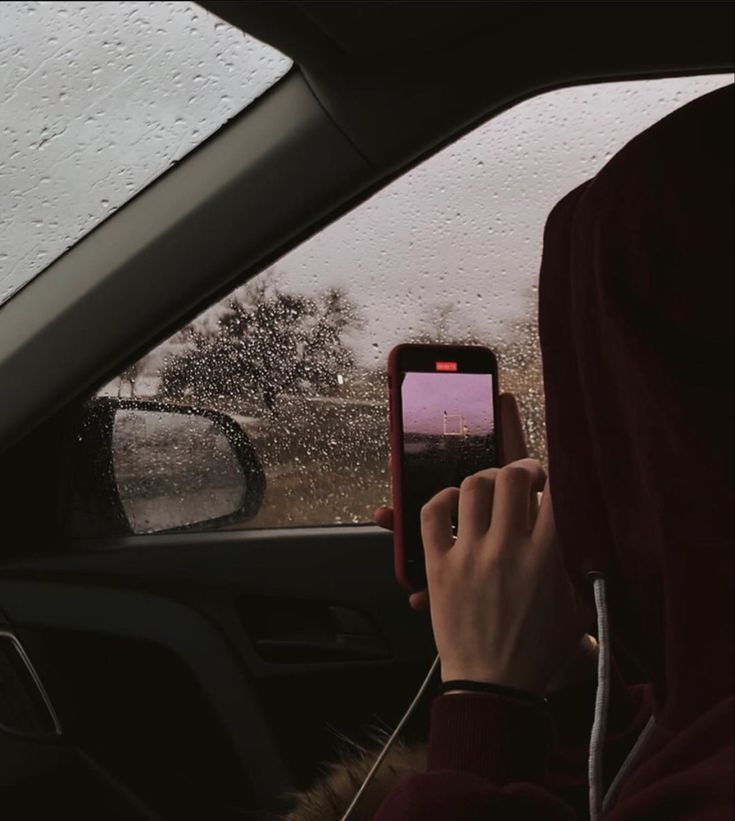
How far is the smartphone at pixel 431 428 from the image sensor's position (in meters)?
1.24

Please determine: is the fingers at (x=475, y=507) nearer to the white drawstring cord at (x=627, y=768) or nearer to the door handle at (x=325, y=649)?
the white drawstring cord at (x=627, y=768)

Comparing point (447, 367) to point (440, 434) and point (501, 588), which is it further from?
point (501, 588)

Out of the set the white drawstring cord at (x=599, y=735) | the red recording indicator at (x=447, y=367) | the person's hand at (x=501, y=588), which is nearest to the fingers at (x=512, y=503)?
the person's hand at (x=501, y=588)

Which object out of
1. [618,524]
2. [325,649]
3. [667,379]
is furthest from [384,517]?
[325,649]

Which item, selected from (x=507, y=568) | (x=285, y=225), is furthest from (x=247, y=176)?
(x=507, y=568)

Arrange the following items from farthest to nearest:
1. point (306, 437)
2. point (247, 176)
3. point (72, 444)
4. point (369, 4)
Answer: point (306, 437), point (72, 444), point (247, 176), point (369, 4)

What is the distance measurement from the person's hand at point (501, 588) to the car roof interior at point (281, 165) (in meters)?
0.70

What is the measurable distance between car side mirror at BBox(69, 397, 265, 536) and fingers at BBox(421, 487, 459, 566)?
3.05 ft

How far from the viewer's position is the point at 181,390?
1763 millimetres

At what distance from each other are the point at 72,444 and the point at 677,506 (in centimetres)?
128

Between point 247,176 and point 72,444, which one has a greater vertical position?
point 247,176

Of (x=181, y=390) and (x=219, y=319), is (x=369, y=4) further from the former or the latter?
(x=181, y=390)

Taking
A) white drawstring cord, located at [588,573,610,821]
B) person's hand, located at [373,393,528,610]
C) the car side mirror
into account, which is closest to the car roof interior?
the car side mirror

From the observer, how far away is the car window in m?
1.61
